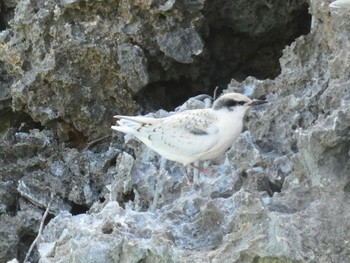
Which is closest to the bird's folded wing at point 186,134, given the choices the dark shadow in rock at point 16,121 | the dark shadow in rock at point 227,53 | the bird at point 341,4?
the bird at point 341,4

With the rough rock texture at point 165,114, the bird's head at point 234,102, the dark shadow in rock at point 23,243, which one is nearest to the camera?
the rough rock texture at point 165,114

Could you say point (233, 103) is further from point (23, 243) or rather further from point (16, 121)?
point (16, 121)

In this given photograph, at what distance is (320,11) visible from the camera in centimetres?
414

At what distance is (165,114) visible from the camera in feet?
14.6

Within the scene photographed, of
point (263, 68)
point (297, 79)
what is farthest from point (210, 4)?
point (297, 79)

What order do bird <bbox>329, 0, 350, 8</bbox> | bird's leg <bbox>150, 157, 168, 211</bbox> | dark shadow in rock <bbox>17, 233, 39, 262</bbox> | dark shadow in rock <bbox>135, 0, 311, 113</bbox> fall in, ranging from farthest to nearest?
1. dark shadow in rock <bbox>135, 0, 311, 113</bbox>
2. dark shadow in rock <bbox>17, 233, 39, 262</bbox>
3. bird's leg <bbox>150, 157, 168, 211</bbox>
4. bird <bbox>329, 0, 350, 8</bbox>

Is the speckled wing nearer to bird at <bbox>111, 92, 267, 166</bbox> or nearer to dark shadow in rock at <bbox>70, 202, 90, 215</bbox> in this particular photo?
bird at <bbox>111, 92, 267, 166</bbox>

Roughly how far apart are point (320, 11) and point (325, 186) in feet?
4.44

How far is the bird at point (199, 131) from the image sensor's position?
388cm

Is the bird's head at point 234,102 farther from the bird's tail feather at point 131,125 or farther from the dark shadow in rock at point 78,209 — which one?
the dark shadow in rock at point 78,209

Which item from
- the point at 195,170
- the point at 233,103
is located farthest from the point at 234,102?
the point at 195,170

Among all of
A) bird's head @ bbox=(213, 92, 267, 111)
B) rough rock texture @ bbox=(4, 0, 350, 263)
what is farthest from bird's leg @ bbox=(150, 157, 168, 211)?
bird's head @ bbox=(213, 92, 267, 111)

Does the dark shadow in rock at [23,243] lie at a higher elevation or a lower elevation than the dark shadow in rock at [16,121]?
lower

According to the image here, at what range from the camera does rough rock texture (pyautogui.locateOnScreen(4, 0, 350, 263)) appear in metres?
3.04
